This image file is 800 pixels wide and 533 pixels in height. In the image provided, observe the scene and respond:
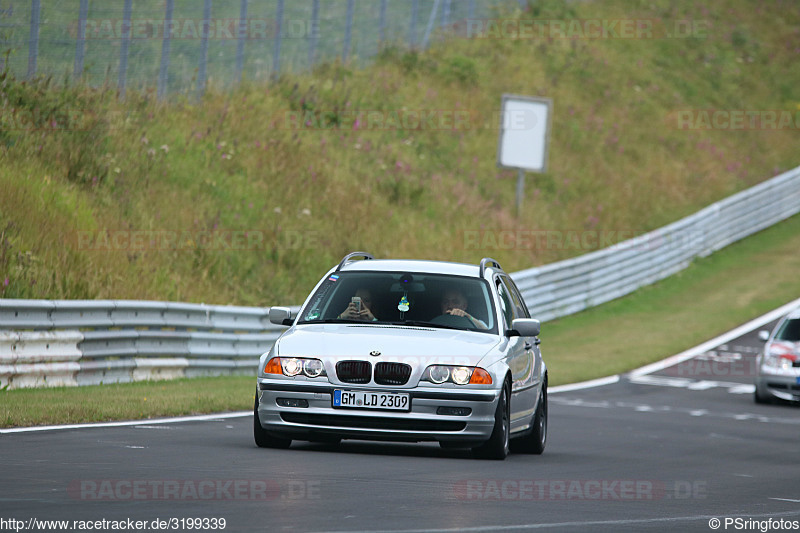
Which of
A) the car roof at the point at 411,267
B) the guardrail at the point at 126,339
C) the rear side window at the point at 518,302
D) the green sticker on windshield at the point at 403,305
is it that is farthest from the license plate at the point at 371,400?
the guardrail at the point at 126,339

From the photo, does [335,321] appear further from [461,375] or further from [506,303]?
[506,303]

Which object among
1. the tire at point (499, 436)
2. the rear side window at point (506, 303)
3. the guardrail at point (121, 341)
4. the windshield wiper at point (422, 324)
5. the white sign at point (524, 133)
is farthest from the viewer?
the white sign at point (524, 133)

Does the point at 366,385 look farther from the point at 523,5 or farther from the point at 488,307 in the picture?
the point at 523,5

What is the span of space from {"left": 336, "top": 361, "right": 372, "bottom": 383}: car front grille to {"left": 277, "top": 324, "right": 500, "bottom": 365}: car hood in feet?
0.18

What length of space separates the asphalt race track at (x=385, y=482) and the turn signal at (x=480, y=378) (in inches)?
24.4

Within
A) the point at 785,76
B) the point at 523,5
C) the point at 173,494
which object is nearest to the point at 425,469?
the point at 173,494

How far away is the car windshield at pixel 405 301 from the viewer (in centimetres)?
1159

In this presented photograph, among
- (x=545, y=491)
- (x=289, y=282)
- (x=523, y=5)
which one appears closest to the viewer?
(x=545, y=491)

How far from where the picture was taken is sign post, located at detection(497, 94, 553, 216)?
124 feet

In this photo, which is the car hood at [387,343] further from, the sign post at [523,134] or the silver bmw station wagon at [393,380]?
the sign post at [523,134]

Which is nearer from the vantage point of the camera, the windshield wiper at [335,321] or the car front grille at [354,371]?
the car front grille at [354,371]

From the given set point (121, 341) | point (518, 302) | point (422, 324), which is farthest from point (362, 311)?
point (121, 341)

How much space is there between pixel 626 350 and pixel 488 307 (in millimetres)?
17136

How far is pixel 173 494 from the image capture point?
7.99 metres
